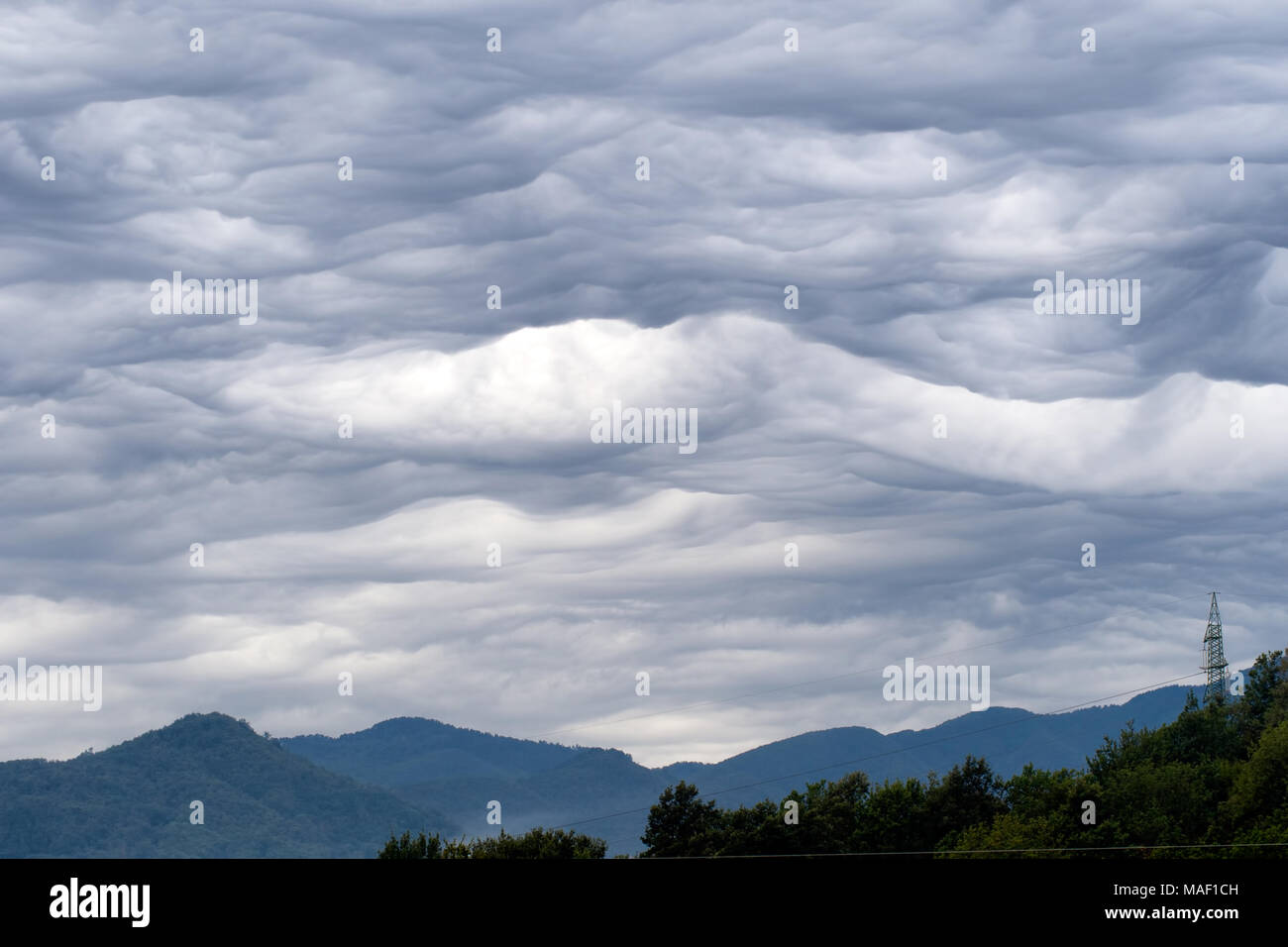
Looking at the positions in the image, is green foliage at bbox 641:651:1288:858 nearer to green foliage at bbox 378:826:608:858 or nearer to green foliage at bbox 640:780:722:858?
green foliage at bbox 640:780:722:858

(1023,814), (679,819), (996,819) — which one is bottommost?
(996,819)

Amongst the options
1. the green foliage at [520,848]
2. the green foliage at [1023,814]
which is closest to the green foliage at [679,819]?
the green foliage at [1023,814]

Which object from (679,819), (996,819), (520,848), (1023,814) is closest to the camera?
(520,848)

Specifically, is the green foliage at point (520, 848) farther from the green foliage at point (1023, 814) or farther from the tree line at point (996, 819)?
the green foliage at point (1023, 814)

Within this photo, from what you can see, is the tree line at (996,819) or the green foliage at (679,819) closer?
the tree line at (996,819)

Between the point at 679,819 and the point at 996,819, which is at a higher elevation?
the point at 679,819

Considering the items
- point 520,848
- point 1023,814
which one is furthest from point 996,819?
point 520,848

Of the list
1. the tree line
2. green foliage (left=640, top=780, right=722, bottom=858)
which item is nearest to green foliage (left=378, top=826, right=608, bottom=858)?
the tree line

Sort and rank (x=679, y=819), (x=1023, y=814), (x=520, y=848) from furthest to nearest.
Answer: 1. (x=679, y=819)
2. (x=1023, y=814)
3. (x=520, y=848)

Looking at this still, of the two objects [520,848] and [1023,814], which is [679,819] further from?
[1023,814]
